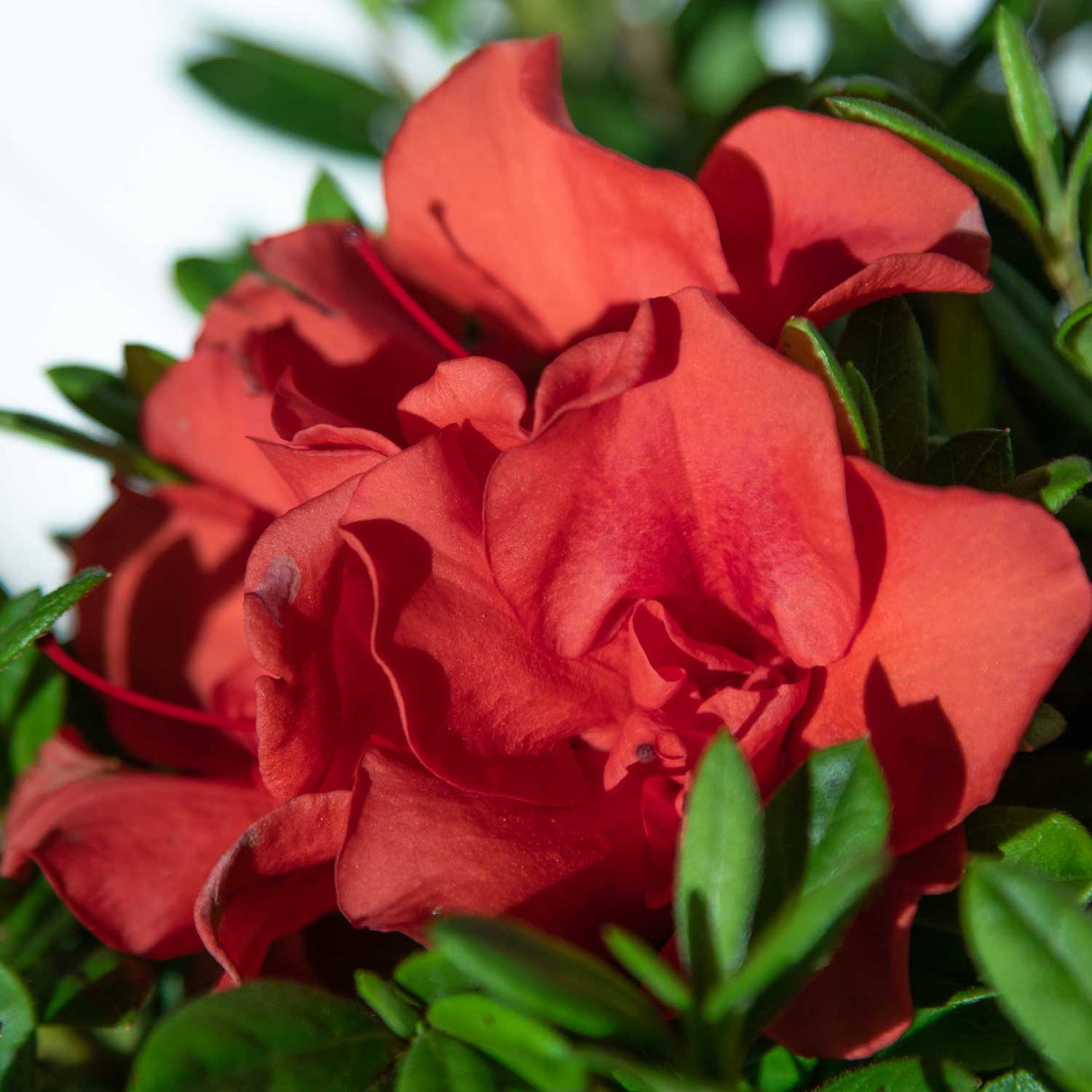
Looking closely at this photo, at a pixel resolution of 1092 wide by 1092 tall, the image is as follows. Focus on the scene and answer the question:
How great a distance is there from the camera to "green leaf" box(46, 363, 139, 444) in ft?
2.72

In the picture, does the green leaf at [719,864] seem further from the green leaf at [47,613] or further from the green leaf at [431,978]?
the green leaf at [47,613]

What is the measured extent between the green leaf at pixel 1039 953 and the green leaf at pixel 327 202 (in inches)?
26.4

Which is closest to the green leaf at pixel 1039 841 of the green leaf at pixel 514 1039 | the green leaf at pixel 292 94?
the green leaf at pixel 514 1039

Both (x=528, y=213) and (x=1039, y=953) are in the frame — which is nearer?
(x=1039, y=953)

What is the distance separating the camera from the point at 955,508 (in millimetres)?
438

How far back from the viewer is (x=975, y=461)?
543mm

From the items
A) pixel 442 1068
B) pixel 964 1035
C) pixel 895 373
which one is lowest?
pixel 964 1035

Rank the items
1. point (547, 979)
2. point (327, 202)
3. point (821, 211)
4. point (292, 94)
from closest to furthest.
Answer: point (547, 979) → point (821, 211) → point (327, 202) → point (292, 94)

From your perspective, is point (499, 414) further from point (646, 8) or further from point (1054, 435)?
point (646, 8)

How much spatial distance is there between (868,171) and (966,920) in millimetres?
334

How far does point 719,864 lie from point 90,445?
54 cm

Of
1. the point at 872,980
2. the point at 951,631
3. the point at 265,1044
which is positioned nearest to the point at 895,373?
the point at 951,631

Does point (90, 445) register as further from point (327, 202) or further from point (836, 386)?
point (836, 386)

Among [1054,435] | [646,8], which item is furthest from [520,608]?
[646,8]
